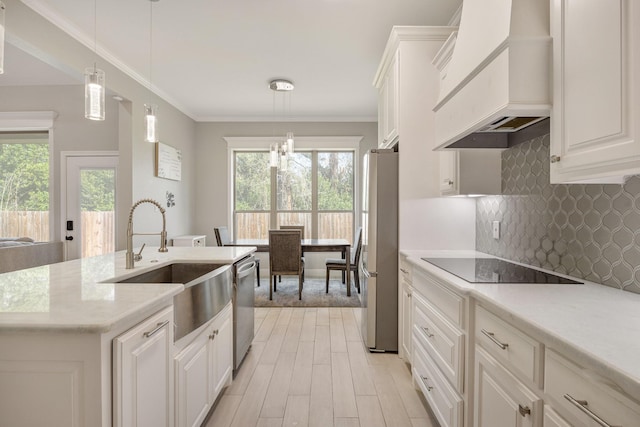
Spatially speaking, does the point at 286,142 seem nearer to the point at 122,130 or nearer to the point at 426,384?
the point at 122,130

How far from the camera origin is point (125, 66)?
363 centimetres

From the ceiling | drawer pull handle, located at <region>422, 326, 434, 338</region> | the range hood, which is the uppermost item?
the ceiling

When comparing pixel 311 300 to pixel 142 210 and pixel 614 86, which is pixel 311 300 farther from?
pixel 614 86

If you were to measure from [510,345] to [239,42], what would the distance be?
334cm

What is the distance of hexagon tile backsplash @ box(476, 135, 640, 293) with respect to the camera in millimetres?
1292

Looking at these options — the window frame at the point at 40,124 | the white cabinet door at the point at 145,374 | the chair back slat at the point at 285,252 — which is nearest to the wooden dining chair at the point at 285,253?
the chair back slat at the point at 285,252

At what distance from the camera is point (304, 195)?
5.90m

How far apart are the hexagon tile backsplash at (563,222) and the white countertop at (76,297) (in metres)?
1.87

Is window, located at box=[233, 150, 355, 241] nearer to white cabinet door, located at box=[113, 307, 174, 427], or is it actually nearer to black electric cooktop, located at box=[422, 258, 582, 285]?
black electric cooktop, located at box=[422, 258, 582, 285]

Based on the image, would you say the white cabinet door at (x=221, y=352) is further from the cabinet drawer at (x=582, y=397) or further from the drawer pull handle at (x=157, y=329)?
the cabinet drawer at (x=582, y=397)

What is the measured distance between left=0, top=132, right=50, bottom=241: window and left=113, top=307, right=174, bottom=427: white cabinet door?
15.7 feet

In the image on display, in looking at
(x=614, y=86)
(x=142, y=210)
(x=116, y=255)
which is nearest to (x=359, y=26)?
(x=614, y=86)

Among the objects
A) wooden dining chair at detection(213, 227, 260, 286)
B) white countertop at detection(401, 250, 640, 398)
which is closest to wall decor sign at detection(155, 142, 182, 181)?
wooden dining chair at detection(213, 227, 260, 286)

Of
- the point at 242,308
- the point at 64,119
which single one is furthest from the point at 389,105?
the point at 64,119
